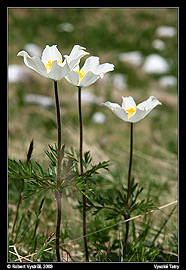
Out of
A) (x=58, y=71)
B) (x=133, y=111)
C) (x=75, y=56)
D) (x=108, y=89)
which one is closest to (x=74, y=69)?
(x=75, y=56)

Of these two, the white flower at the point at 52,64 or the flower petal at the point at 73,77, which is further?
the flower petal at the point at 73,77

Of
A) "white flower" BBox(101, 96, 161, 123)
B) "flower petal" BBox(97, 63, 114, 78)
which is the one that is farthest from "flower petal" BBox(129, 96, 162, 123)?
"flower petal" BBox(97, 63, 114, 78)

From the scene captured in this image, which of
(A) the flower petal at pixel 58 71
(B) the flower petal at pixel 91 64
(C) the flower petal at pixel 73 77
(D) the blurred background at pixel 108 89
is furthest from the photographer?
(D) the blurred background at pixel 108 89

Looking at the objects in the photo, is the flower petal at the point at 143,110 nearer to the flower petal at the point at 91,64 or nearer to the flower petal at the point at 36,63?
the flower petal at the point at 91,64

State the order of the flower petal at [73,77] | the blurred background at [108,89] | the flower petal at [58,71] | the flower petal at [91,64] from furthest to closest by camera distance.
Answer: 1. the blurred background at [108,89]
2. the flower petal at [91,64]
3. the flower petal at [73,77]
4. the flower petal at [58,71]

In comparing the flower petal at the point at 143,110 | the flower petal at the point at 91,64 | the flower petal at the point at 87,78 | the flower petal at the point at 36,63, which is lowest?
the flower petal at the point at 143,110

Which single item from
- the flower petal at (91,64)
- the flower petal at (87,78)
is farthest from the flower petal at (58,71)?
the flower petal at (91,64)
